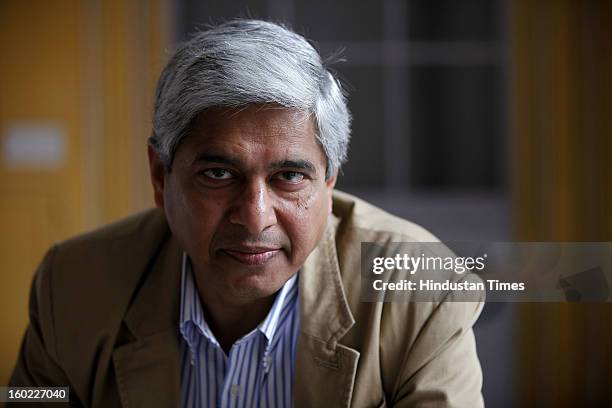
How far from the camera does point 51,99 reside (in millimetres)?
2928

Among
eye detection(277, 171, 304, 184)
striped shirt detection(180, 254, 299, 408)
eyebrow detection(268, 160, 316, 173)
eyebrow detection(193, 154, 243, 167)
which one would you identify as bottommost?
striped shirt detection(180, 254, 299, 408)

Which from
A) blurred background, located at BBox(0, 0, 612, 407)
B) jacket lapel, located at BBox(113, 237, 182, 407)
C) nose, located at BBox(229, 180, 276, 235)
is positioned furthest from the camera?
blurred background, located at BBox(0, 0, 612, 407)

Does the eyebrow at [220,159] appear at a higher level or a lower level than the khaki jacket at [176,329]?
higher

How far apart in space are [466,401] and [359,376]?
155mm

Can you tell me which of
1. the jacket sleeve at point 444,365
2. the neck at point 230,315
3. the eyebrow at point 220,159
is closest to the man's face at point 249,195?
the eyebrow at point 220,159

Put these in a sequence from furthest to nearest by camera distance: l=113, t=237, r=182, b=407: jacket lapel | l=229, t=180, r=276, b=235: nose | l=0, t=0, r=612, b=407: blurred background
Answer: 1. l=0, t=0, r=612, b=407: blurred background
2. l=113, t=237, r=182, b=407: jacket lapel
3. l=229, t=180, r=276, b=235: nose

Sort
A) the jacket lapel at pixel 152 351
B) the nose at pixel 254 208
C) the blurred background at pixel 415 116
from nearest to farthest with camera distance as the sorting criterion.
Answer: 1. the nose at pixel 254 208
2. the jacket lapel at pixel 152 351
3. the blurred background at pixel 415 116

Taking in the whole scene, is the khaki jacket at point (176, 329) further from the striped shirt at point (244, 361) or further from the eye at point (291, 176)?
the eye at point (291, 176)

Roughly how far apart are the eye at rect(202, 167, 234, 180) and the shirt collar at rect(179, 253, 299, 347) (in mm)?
241

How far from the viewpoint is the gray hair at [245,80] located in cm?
95

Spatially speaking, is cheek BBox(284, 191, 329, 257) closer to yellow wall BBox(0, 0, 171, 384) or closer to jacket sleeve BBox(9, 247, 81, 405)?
jacket sleeve BBox(9, 247, 81, 405)

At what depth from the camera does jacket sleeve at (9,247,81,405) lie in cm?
116

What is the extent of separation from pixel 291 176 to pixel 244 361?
1.05 feet

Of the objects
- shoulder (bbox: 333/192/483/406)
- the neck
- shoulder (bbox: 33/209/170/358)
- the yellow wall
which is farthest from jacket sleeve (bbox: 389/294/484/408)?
the yellow wall
